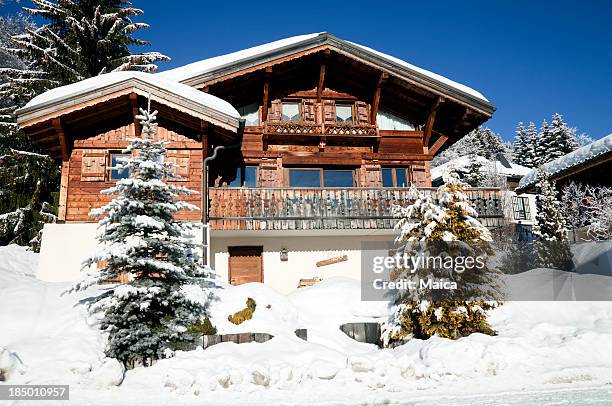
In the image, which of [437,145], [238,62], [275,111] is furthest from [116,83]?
[437,145]

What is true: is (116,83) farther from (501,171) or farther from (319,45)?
(501,171)

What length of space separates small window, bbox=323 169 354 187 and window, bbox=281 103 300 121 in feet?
7.96

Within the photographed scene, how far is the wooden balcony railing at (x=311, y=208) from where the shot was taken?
14.1 metres

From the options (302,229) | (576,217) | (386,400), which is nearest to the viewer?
(386,400)

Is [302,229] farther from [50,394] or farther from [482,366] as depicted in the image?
[50,394]

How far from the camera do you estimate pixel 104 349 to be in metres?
7.76

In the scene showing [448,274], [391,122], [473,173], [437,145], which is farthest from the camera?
[473,173]

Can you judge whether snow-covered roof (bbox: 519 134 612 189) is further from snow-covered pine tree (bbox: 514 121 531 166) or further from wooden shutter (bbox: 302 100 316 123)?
snow-covered pine tree (bbox: 514 121 531 166)

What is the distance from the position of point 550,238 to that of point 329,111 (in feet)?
29.2

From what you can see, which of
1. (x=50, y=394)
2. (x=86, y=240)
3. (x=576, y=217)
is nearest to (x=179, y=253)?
(x=50, y=394)

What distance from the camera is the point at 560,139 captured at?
44.8 m

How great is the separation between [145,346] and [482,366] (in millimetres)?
5499

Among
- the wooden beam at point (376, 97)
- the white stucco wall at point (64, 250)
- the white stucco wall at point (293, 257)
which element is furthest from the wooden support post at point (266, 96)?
the white stucco wall at point (64, 250)

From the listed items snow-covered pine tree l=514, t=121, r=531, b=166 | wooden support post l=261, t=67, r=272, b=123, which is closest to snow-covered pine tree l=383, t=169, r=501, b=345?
wooden support post l=261, t=67, r=272, b=123
